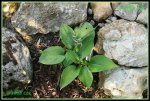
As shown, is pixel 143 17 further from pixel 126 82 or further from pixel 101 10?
pixel 126 82

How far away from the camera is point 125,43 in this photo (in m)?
3.40

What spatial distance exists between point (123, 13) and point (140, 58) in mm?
504

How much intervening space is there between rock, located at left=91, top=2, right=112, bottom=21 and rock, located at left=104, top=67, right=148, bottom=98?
574 mm

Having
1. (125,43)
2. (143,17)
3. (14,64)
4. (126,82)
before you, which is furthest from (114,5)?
(14,64)

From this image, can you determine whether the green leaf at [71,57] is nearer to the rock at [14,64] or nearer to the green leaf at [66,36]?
the green leaf at [66,36]

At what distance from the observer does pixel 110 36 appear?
345cm

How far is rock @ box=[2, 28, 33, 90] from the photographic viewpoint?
126 inches

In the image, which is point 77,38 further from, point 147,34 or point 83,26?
point 147,34

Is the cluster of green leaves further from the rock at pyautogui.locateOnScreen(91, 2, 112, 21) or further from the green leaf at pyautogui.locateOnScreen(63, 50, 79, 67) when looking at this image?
the rock at pyautogui.locateOnScreen(91, 2, 112, 21)

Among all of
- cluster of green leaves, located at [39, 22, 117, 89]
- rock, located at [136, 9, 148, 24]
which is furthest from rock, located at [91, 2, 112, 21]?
cluster of green leaves, located at [39, 22, 117, 89]

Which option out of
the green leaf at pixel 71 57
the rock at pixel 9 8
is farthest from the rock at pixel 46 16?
the green leaf at pixel 71 57

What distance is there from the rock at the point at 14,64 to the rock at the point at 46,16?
0.85ft

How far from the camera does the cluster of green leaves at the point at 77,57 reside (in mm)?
3146

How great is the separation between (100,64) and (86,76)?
16cm
